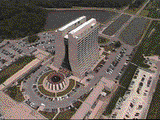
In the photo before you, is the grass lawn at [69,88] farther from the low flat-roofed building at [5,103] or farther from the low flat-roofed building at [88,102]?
the low flat-roofed building at [5,103]

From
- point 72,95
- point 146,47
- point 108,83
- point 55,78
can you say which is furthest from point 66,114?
point 146,47

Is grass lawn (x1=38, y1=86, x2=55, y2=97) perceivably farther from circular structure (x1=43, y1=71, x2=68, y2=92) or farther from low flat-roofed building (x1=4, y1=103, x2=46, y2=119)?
low flat-roofed building (x1=4, y1=103, x2=46, y2=119)

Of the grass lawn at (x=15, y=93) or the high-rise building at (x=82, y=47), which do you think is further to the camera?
the high-rise building at (x=82, y=47)

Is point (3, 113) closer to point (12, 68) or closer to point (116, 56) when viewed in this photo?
point (12, 68)

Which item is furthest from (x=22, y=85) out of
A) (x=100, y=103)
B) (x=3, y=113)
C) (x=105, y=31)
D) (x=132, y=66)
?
(x=105, y=31)

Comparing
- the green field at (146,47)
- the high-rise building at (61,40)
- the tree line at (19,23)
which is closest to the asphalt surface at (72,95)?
the green field at (146,47)

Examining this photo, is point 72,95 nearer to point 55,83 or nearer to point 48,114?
point 55,83

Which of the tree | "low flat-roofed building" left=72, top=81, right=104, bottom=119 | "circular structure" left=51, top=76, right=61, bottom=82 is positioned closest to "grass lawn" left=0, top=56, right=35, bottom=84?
the tree
